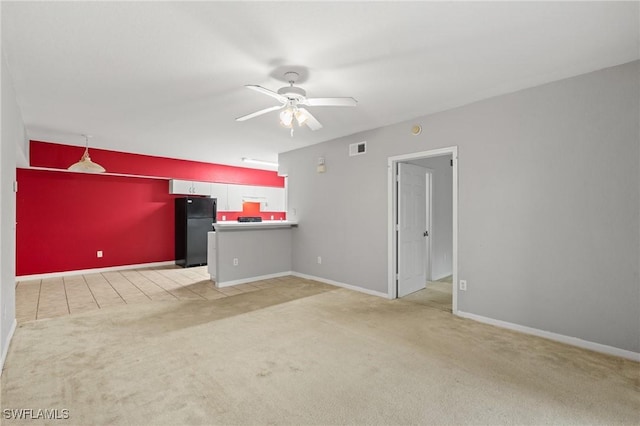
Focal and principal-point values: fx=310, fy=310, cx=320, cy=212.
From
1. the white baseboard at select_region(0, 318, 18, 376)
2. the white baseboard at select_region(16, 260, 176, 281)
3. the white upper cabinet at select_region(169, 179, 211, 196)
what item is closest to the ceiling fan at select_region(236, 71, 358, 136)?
the white baseboard at select_region(0, 318, 18, 376)

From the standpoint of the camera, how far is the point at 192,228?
266 inches

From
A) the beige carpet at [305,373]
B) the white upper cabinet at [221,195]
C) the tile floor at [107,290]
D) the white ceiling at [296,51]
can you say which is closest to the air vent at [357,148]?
the white ceiling at [296,51]

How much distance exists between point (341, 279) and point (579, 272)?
305 cm

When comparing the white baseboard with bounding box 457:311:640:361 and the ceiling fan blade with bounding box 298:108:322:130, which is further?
the ceiling fan blade with bounding box 298:108:322:130

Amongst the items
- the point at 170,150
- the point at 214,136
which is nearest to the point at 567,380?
the point at 214,136

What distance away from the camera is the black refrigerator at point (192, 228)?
670cm

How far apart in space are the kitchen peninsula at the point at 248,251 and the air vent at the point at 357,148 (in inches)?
73.7

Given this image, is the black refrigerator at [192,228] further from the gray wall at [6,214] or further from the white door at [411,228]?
the white door at [411,228]

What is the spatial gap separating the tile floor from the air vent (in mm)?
2580

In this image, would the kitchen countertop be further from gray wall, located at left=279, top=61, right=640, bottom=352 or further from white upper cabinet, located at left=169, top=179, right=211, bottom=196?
gray wall, located at left=279, top=61, right=640, bottom=352

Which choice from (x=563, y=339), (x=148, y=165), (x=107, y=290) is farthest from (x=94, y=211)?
(x=563, y=339)

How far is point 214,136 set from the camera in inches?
198

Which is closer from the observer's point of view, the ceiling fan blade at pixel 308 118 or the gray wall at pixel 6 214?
the gray wall at pixel 6 214

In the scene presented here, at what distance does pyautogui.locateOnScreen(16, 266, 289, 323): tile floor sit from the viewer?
12.8 ft
